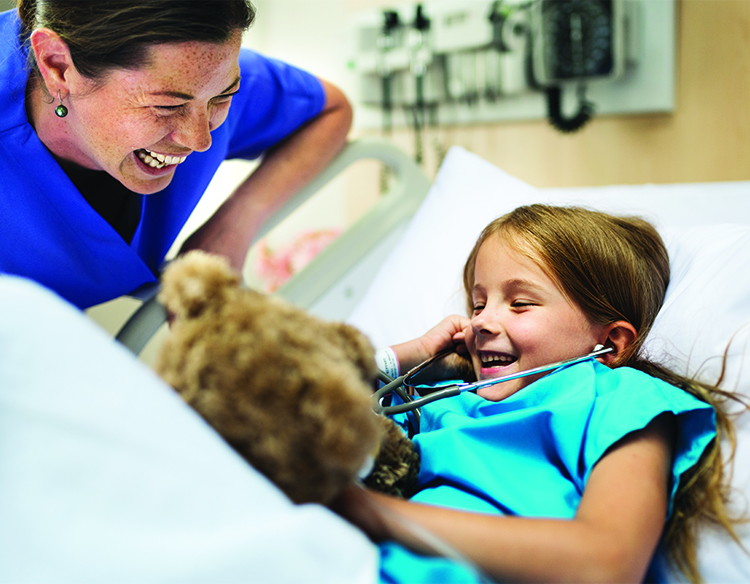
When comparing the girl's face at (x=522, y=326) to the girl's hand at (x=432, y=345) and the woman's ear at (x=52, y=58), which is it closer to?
the girl's hand at (x=432, y=345)

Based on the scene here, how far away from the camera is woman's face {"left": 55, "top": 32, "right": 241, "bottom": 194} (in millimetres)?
746

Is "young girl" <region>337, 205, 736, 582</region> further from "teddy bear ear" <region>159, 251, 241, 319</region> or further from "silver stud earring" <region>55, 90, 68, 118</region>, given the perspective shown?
"silver stud earring" <region>55, 90, 68, 118</region>

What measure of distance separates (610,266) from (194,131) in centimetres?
64

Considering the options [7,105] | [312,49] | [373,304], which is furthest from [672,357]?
[312,49]

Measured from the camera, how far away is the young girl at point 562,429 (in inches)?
20.1

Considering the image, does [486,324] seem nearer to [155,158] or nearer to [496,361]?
[496,361]

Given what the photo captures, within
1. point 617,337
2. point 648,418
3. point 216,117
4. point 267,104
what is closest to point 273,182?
point 267,104

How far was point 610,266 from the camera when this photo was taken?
90 cm

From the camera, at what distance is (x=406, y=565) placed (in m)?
0.47

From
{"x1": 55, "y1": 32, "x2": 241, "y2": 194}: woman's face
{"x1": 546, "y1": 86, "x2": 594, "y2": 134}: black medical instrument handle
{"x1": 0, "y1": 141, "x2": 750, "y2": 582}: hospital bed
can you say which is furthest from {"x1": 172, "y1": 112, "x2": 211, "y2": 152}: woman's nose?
{"x1": 546, "y1": 86, "x2": 594, "y2": 134}: black medical instrument handle

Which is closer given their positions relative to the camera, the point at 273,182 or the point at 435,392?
the point at 435,392

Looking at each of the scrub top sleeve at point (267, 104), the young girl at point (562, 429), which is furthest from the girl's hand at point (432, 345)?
the scrub top sleeve at point (267, 104)

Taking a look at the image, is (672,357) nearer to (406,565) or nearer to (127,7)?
(406,565)

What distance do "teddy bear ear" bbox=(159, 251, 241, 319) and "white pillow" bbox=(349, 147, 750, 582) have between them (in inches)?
24.1
